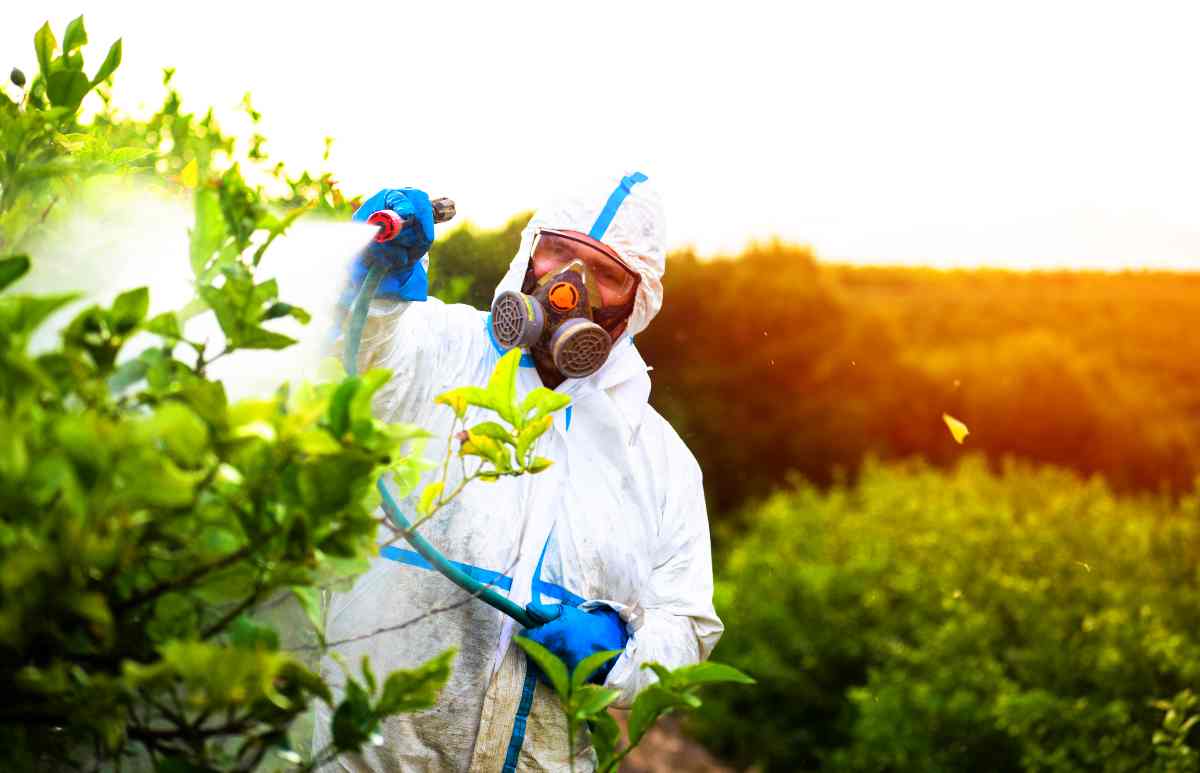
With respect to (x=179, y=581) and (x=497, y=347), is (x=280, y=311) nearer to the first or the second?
(x=179, y=581)

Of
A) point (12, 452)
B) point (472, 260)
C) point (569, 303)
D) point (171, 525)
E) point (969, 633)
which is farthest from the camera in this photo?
point (969, 633)

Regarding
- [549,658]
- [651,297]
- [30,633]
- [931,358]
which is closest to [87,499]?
[30,633]

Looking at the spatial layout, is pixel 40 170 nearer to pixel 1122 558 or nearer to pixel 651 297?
pixel 651 297

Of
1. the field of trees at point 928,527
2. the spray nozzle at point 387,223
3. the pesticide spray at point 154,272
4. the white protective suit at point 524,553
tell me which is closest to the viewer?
the pesticide spray at point 154,272

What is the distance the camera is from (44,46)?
4.17ft

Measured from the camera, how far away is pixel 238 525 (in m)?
0.92

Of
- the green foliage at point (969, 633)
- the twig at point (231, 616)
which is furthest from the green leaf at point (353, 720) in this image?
the green foliage at point (969, 633)

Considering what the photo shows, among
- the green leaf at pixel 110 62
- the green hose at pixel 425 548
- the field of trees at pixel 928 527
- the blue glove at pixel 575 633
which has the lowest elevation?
the field of trees at pixel 928 527

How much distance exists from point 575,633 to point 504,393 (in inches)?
34.9

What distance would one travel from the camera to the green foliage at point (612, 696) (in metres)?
1.23

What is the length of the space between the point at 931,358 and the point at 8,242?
1624 centimetres

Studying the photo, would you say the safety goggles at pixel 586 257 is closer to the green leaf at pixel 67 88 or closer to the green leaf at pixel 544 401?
the green leaf at pixel 544 401

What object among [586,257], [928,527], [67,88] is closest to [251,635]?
[67,88]

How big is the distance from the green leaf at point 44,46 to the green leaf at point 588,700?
87 cm
